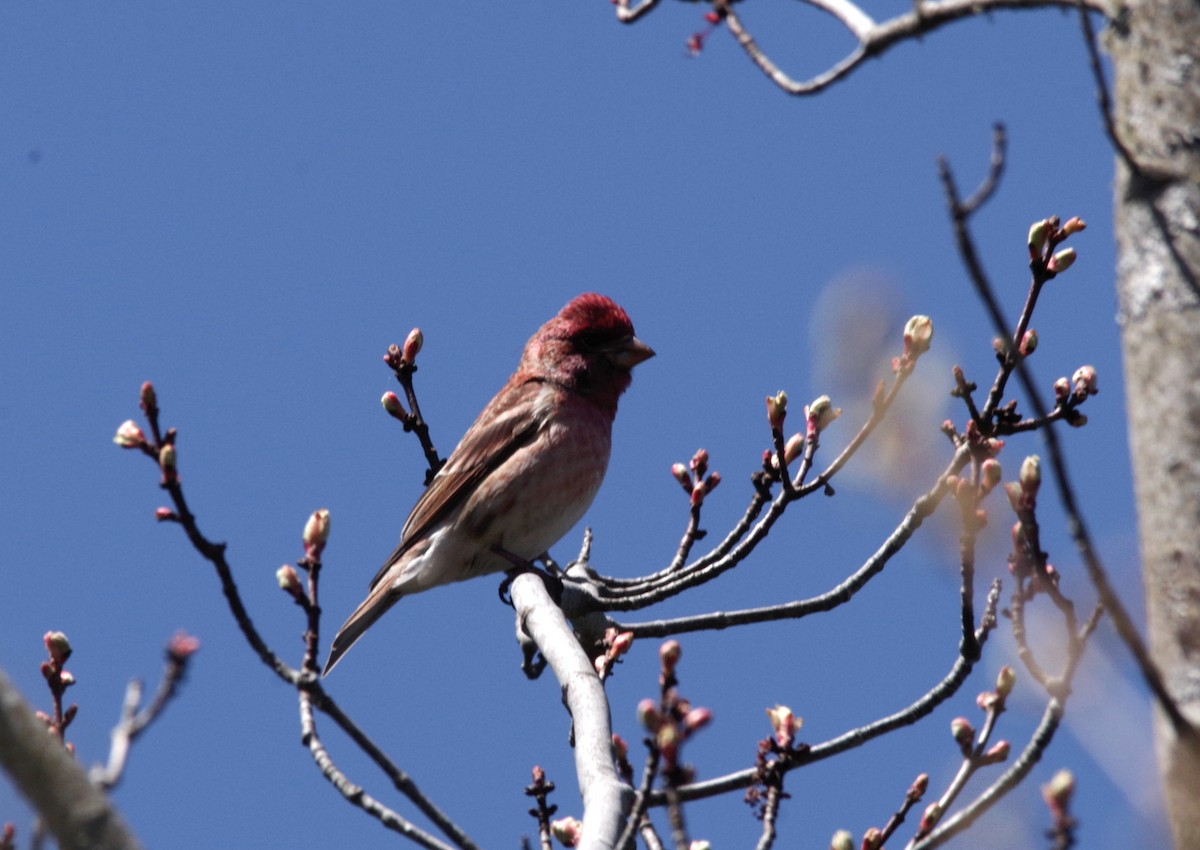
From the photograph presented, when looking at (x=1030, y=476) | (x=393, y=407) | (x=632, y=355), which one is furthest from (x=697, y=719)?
(x=632, y=355)

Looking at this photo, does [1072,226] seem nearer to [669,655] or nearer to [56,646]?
[669,655]

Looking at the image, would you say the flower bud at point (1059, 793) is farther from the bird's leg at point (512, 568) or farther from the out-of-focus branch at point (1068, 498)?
the bird's leg at point (512, 568)

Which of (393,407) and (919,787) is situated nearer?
(919,787)

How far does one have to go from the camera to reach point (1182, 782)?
2328mm

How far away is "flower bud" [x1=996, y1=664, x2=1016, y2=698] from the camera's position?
4.06 m

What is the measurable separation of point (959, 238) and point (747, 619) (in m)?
2.97

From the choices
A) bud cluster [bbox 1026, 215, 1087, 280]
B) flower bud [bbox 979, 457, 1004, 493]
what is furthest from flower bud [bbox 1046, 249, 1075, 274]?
flower bud [bbox 979, 457, 1004, 493]

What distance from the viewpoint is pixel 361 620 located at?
738cm

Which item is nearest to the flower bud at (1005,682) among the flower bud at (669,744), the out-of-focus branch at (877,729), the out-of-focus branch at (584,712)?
the out-of-focus branch at (877,729)

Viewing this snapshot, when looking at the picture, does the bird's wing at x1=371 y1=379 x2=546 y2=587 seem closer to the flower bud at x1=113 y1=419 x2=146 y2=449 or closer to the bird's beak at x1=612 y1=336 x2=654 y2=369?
the bird's beak at x1=612 y1=336 x2=654 y2=369

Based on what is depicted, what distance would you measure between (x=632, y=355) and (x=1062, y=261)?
3.64 metres

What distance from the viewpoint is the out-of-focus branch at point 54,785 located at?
2451mm

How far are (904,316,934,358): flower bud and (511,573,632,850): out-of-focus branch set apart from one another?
5.02 ft

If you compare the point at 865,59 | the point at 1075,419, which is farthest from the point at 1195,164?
the point at 1075,419
